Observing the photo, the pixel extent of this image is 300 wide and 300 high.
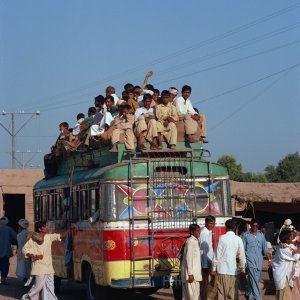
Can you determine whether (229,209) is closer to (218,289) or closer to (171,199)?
(171,199)

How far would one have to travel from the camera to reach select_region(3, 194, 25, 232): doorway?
111ft

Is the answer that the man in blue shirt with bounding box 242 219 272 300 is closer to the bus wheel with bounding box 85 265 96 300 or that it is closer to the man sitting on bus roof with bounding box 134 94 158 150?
the man sitting on bus roof with bounding box 134 94 158 150

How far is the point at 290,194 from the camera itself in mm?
22750

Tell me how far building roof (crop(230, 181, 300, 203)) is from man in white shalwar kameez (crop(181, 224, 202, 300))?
11.4 metres

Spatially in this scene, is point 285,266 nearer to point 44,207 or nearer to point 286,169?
point 44,207

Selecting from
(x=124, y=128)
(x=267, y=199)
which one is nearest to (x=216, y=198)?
(x=124, y=128)

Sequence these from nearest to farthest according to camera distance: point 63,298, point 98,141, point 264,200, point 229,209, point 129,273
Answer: point 129,273 → point 229,209 → point 98,141 → point 63,298 → point 264,200

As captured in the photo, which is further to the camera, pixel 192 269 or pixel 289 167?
pixel 289 167

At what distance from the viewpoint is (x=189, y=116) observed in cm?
1357

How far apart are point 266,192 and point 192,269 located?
12628mm

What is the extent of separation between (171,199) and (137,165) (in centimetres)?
83

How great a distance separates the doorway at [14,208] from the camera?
3391 cm

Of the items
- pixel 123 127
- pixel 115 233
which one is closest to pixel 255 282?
pixel 115 233

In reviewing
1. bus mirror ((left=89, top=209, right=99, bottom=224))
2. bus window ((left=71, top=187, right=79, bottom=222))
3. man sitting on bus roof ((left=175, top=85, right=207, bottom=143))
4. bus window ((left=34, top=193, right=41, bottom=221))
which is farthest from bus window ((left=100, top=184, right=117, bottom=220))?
bus window ((left=34, top=193, right=41, bottom=221))
